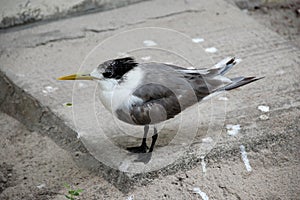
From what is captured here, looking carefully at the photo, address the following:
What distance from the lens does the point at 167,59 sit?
379cm

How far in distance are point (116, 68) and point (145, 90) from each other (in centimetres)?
20

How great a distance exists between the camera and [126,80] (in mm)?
2684

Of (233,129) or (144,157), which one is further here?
(233,129)

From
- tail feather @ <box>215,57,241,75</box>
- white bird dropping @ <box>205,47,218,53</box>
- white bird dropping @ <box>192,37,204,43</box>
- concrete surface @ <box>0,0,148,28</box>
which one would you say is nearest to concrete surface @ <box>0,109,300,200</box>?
tail feather @ <box>215,57,241,75</box>

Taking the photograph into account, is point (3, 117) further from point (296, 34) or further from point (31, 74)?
point (296, 34)

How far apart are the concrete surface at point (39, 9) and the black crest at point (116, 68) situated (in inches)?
70.2

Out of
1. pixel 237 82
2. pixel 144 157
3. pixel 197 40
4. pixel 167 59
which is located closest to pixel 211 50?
pixel 197 40

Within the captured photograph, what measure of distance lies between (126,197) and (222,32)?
6.45ft

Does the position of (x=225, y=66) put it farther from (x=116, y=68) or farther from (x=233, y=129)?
(x=116, y=68)

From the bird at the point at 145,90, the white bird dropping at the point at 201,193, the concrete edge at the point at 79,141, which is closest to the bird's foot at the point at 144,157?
the bird at the point at 145,90

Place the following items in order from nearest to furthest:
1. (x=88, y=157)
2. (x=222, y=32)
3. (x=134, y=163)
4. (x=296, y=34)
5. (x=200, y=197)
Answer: (x=200, y=197), (x=134, y=163), (x=88, y=157), (x=222, y=32), (x=296, y=34)

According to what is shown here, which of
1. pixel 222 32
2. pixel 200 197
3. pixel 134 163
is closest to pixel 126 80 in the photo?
pixel 134 163

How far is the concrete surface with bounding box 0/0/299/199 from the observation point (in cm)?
290

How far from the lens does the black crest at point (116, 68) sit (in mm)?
2670
